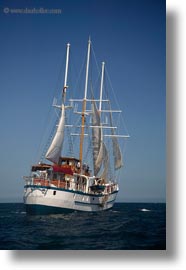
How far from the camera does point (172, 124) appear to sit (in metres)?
5.70

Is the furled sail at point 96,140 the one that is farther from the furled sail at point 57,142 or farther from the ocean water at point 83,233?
the ocean water at point 83,233

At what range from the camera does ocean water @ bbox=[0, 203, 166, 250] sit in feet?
18.4

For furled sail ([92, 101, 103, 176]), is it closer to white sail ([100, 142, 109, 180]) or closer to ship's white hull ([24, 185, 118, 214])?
white sail ([100, 142, 109, 180])

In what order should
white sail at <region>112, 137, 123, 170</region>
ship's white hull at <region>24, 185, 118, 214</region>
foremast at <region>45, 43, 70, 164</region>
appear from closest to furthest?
white sail at <region>112, 137, 123, 170</region>
foremast at <region>45, 43, 70, 164</region>
ship's white hull at <region>24, 185, 118, 214</region>

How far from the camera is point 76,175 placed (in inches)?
343

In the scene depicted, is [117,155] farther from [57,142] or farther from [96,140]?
[96,140]

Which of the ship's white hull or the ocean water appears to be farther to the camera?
the ship's white hull

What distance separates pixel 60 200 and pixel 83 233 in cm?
232

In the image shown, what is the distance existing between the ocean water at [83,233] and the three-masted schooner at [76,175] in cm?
59

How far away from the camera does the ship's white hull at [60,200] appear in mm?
7367

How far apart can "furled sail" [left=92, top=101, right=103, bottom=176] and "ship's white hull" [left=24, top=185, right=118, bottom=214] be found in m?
0.58

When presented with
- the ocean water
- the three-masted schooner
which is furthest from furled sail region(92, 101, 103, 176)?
the ocean water

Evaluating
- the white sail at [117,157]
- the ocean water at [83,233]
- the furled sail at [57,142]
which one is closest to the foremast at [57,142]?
the furled sail at [57,142]
